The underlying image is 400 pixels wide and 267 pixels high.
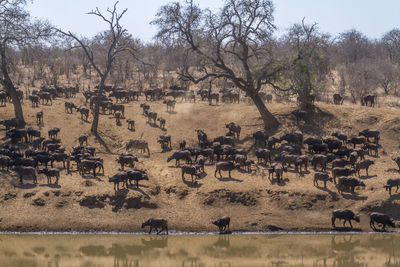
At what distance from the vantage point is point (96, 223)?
24250 mm

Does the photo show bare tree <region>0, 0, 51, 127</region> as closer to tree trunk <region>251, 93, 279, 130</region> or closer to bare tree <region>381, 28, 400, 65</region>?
tree trunk <region>251, 93, 279, 130</region>

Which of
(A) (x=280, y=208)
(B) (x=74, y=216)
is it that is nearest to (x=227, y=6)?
(A) (x=280, y=208)

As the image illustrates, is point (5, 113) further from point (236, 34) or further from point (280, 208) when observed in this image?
point (280, 208)

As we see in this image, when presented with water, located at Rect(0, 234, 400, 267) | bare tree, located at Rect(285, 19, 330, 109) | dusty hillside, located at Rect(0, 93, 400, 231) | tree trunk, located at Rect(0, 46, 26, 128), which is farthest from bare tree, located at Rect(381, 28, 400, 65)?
water, located at Rect(0, 234, 400, 267)

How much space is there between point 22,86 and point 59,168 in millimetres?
21545

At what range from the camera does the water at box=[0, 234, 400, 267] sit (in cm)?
2023

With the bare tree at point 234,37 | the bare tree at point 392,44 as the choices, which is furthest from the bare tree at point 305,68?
the bare tree at point 392,44

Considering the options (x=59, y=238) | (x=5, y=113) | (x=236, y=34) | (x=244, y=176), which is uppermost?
(x=236, y=34)

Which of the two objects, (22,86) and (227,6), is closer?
(227,6)

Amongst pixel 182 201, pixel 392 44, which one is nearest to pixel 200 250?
pixel 182 201

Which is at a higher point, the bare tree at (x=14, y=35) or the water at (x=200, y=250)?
the bare tree at (x=14, y=35)

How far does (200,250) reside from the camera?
71.2 feet

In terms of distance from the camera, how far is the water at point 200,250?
20.2 m

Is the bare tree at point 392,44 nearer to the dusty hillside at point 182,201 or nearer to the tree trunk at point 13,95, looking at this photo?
the dusty hillside at point 182,201
